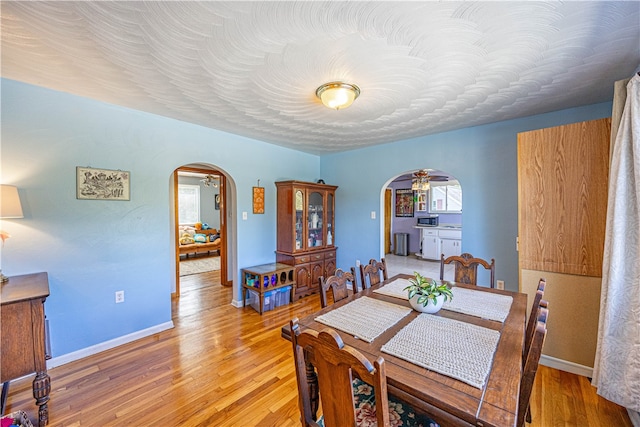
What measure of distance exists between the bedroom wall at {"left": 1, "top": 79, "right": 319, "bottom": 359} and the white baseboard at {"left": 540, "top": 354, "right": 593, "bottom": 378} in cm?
383

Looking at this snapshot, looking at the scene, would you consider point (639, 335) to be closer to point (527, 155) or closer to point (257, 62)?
point (527, 155)

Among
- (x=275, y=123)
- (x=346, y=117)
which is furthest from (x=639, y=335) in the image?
(x=275, y=123)

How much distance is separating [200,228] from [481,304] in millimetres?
7922

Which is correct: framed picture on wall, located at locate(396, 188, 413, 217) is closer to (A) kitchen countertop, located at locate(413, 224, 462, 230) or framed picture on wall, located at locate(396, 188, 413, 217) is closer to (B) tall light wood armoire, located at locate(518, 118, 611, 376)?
(A) kitchen countertop, located at locate(413, 224, 462, 230)

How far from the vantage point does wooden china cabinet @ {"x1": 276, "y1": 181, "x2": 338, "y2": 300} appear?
3998 mm

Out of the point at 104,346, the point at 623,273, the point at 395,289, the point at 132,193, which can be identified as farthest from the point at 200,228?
the point at 623,273

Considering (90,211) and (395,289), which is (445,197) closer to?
(395,289)

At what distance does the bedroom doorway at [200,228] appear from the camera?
4.86 metres

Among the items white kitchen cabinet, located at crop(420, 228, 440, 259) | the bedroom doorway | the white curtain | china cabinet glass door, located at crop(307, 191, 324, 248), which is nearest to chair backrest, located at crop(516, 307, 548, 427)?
the white curtain

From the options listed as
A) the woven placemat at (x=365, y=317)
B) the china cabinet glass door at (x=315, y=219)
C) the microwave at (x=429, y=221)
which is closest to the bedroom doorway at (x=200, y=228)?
the china cabinet glass door at (x=315, y=219)

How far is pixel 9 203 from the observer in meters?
1.88

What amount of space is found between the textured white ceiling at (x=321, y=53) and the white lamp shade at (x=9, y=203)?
35.0 inches

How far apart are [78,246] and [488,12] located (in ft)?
11.7

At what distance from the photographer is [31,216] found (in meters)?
2.20
